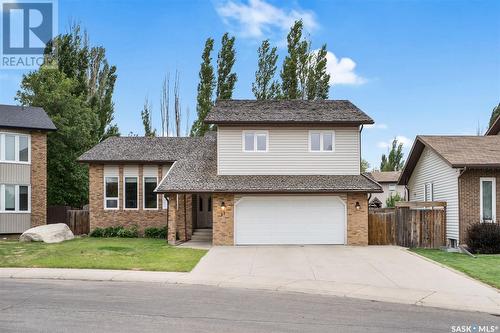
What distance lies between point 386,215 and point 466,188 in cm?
354

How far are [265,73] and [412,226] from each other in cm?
2452

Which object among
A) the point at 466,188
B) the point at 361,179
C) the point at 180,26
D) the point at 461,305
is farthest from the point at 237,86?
the point at 461,305

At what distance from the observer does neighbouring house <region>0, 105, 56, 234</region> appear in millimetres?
23641

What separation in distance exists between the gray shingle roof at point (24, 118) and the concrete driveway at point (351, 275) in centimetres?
1185

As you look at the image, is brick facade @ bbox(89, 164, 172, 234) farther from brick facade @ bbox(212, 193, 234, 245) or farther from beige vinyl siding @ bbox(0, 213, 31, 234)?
brick facade @ bbox(212, 193, 234, 245)

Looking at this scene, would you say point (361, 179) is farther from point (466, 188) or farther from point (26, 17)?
point (26, 17)

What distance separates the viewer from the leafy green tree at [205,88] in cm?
→ 3941

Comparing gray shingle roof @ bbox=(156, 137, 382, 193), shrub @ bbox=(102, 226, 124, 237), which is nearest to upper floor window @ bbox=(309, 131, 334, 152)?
gray shingle roof @ bbox=(156, 137, 382, 193)

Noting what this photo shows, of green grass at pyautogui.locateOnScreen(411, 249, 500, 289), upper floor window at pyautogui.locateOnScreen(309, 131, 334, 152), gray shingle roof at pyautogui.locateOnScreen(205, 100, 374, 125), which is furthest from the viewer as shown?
upper floor window at pyautogui.locateOnScreen(309, 131, 334, 152)

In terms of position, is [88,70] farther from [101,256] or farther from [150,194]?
[101,256]

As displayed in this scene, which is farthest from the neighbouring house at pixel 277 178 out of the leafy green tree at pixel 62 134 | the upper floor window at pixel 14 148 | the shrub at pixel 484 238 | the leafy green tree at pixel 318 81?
the leafy green tree at pixel 318 81

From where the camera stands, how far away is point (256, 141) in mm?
22422

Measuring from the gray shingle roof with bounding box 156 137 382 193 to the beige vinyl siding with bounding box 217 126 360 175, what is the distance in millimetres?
345

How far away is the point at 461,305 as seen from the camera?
10.0 m
